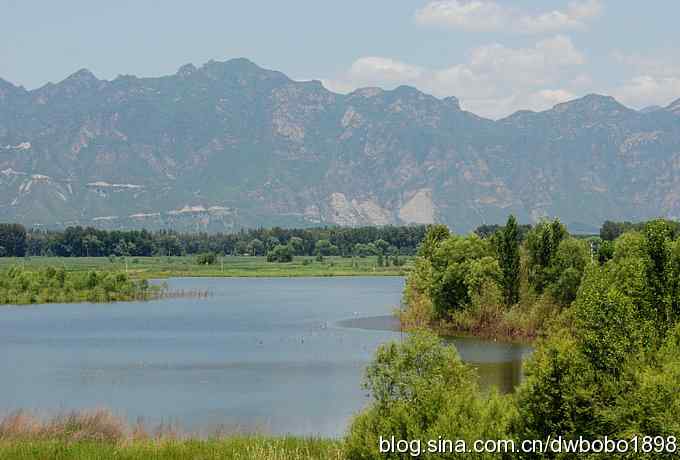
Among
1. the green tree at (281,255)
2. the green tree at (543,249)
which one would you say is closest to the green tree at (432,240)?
the green tree at (543,249)

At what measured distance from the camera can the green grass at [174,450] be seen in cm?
1948

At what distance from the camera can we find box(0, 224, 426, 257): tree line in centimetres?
16625

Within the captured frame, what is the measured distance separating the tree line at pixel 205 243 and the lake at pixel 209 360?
84.5 m

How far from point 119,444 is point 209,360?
2539cm

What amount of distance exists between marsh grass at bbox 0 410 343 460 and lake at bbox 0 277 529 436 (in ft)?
16.6

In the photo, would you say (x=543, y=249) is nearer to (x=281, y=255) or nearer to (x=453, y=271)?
(x=453, y=271)

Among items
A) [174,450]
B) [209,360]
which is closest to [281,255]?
[209,360]

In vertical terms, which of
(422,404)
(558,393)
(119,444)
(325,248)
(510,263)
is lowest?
(119,444)

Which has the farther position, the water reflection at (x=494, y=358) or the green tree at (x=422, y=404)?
the water reflection at (x=494, y=358)

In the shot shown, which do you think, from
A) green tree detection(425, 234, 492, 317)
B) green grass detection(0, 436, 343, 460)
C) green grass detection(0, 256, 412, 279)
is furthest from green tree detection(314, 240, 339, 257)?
green grass detection(0, 436, 343, 460)

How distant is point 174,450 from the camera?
66.2 feet

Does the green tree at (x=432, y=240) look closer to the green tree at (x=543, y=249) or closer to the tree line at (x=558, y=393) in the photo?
the green tree at (x=543, y=249)

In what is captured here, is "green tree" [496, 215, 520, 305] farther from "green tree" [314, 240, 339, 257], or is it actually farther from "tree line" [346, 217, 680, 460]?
"green tree" [314, 240, 339, 257]

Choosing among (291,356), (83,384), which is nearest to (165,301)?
(291,356)
